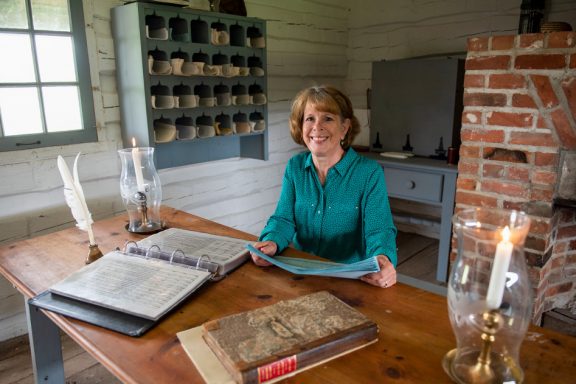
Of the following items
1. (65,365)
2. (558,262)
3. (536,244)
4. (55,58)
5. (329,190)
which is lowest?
(65,365)

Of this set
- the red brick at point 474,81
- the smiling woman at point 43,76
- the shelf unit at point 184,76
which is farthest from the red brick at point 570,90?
the smiling woman at point 43,76

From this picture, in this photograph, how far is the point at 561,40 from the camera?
1854mm

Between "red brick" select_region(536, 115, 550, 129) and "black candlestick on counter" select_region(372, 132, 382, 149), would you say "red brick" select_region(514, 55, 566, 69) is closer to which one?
"red brick" select_region(536, 115, 550, 129)

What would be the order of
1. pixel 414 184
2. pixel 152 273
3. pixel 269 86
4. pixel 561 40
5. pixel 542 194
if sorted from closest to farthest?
pixel 152 273, pixel 561 40, pixel 542 194, pixel 414 184, pixel 269 86

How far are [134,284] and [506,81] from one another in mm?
1878

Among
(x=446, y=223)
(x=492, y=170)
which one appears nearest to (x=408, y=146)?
(x=446, y=223)

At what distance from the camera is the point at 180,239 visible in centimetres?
150

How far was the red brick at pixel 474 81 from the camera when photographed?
2.14 meters

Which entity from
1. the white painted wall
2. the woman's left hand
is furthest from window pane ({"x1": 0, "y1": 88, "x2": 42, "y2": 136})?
the woman's left hand

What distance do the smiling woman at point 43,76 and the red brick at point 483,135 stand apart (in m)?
1.93

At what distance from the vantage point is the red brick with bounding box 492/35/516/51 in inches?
79.0

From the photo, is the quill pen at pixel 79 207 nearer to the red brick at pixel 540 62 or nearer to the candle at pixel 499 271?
the candle at pixel 499 271

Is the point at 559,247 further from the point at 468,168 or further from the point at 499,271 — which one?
the point at 499,271

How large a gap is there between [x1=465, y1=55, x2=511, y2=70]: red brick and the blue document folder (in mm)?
1412
